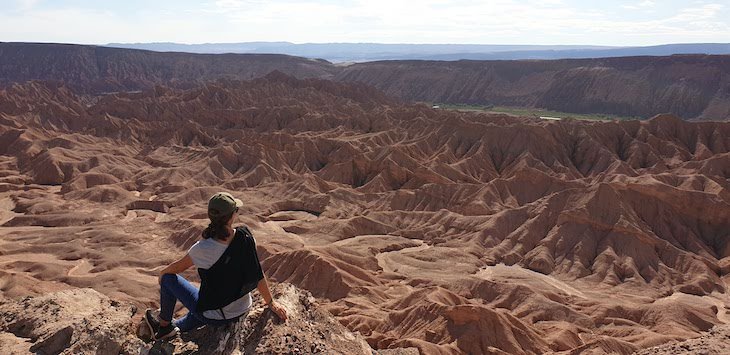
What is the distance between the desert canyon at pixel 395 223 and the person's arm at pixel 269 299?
23cm

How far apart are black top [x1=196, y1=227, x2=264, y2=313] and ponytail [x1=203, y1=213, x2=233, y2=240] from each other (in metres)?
0.18

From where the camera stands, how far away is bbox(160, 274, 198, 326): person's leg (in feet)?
26.6

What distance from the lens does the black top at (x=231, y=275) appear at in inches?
306

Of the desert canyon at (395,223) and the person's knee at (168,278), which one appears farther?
the desert canyon at (395,223)

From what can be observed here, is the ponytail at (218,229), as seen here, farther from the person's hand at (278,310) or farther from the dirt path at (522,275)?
the dirt path at (522,275)

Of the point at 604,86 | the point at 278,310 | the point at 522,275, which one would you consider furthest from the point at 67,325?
the point at 604,86

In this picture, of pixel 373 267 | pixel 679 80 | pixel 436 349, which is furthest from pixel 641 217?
pixel 679 80

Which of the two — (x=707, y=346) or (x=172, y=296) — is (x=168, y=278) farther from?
(x=707, y=346)

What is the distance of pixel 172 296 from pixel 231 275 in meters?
1.03

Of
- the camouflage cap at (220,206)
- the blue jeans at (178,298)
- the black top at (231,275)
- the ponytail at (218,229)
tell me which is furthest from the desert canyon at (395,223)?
the camouflage cap at (220,206)

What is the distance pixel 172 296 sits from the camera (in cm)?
816

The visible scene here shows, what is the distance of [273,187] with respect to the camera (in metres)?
86.1

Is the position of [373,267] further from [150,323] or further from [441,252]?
[150,323]

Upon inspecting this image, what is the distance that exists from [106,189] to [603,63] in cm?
14756
